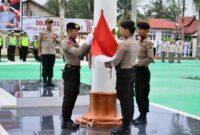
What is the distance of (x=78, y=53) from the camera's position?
690 cm

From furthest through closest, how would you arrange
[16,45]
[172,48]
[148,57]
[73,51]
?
[172,48]
[16,45]
[148,57]
[73,51]

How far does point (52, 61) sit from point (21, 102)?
234 cm

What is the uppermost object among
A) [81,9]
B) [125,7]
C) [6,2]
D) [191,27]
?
[125,7]

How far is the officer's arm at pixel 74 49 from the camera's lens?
691 cm

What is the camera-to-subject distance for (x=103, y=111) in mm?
7430

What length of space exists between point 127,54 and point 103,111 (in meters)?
1.26

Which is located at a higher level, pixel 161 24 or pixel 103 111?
pixel 161 24

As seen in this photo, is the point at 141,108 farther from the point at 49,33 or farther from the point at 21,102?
the point at 49,33

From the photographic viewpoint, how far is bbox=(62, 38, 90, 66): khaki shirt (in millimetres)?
6914

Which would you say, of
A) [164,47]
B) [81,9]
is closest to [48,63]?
[164,47]

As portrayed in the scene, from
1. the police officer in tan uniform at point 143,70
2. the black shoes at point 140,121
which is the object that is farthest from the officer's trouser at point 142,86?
the black shoes at point 140,121

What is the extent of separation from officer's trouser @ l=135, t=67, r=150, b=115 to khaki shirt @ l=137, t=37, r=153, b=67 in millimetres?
Result: 147

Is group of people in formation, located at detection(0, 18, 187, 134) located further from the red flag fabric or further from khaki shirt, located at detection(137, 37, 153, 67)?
the red flag fabric

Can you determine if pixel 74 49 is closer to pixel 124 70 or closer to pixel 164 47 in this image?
pixel 124 70
